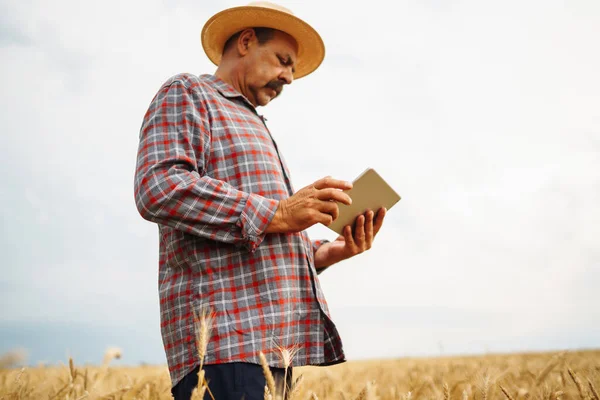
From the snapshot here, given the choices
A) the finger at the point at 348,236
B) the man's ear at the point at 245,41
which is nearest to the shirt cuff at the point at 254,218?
the finger at the point at 348,236

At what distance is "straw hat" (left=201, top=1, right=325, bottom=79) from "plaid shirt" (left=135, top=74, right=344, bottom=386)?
0.64 m

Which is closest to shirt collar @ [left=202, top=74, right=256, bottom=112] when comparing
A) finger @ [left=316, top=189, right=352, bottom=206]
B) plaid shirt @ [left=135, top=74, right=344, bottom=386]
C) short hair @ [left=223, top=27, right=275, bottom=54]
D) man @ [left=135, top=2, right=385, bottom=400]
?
man @ [left=135, top=2, right=385, bottom=400]

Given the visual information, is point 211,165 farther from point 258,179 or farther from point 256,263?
point 256,263

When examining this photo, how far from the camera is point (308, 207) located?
219 cm

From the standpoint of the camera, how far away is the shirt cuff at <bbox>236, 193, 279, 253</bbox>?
218 cm

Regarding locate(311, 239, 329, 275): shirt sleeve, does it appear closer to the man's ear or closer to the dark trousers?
the dark trousers

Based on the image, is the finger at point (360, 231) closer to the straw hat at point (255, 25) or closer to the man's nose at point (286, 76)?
the man's nose at point (286, 76)

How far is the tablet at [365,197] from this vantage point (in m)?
2.49

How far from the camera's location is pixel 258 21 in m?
3.04

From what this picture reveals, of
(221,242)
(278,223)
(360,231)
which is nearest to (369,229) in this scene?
(360,231)

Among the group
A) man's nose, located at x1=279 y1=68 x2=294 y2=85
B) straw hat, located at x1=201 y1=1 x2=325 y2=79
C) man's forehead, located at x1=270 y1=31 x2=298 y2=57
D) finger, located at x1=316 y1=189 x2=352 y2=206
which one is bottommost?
finger, located at x1=316 y1=189 x2=352 y2=206

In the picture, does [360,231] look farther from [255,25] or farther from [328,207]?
[255,25]

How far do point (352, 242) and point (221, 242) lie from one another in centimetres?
71

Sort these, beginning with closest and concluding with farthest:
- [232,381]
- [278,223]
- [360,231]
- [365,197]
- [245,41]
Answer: [232,381]
[278,223]
[365,197]
[360,231]
[245,41]
